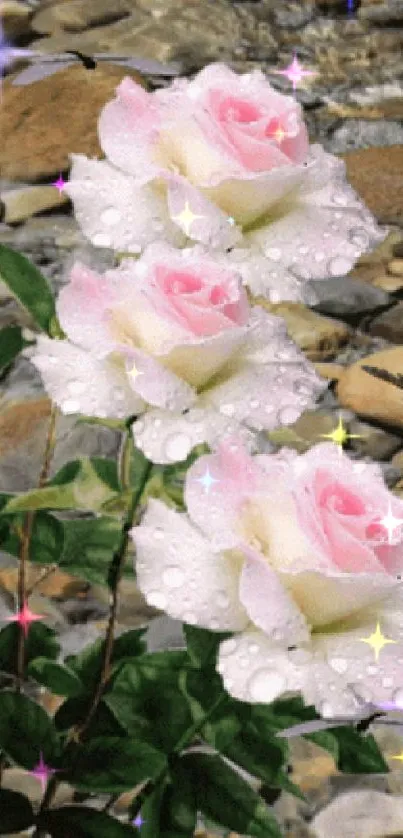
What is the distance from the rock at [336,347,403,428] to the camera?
3.79 ft

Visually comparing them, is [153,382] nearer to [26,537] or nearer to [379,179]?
[26,537]

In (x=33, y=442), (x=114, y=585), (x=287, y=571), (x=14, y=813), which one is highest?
(x=287, y=571)

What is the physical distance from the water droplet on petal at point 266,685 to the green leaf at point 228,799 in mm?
138

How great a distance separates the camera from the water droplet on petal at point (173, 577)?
31cm

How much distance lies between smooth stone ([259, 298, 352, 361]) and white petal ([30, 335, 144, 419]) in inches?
34.7

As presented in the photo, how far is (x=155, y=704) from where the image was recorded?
0.42 m

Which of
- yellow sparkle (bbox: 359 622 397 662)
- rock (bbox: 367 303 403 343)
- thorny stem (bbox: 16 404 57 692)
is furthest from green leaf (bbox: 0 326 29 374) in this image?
rock (bbox: 367 303 403 343)

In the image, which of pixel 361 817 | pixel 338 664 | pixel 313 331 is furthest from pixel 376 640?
pixel 313 331

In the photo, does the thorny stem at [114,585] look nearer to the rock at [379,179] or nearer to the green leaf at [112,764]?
the green leaf at [112,764]

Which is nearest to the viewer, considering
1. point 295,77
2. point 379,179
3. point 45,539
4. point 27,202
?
point 45,539

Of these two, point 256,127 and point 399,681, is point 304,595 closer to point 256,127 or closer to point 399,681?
point 399,681

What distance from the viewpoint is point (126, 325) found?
1.17 ft

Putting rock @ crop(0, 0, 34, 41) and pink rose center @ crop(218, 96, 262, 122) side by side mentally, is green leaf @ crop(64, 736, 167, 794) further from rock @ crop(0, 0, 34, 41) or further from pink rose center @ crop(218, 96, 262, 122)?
rock @ crop(0, 0, 34, 41)

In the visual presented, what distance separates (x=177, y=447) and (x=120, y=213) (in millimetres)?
87
